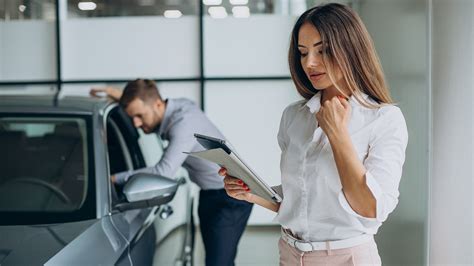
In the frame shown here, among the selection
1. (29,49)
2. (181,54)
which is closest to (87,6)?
(29,49)

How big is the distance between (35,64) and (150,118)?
3.45m

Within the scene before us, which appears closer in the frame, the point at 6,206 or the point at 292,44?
the point at 292,44

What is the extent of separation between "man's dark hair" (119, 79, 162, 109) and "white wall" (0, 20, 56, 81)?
3.32 m

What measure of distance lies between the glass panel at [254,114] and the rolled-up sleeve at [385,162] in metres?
4.61

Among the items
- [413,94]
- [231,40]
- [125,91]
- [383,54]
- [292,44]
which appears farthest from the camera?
[231,40]

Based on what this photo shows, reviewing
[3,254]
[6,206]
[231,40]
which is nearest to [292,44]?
[3,254]

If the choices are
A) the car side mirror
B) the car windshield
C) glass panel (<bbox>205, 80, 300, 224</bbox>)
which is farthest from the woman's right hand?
glass panel (<bbox>205, 80, 300, 224</bbox>)

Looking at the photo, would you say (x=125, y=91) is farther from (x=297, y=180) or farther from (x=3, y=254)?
(x=297, y=180)

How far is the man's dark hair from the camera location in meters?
3.06

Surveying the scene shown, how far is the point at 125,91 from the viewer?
3100 mm

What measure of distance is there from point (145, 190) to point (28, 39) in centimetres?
433

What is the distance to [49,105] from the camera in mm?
2664

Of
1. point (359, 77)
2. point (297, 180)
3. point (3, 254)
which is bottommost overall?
point (3, 254)

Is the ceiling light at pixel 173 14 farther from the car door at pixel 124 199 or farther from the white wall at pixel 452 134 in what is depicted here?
the white wall at pixel 452 134
